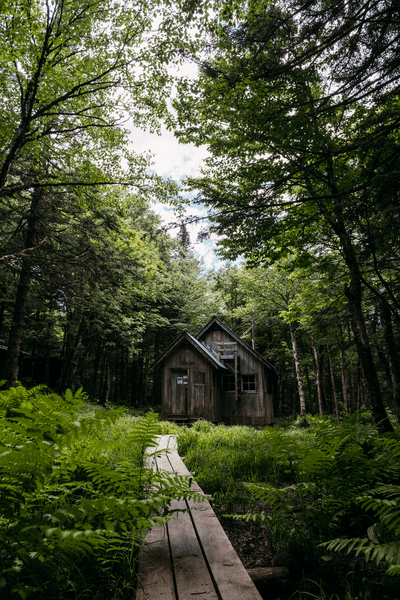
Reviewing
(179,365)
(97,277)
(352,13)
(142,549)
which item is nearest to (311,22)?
(352,13)

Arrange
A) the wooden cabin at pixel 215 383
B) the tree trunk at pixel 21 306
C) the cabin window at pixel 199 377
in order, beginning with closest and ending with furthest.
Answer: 1. the tree trunk at pixel 21 306
2. the wooden cabin at pixel 215 383
3. the cabin window at pixel 199 377

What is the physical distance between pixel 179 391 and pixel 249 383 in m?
4.71

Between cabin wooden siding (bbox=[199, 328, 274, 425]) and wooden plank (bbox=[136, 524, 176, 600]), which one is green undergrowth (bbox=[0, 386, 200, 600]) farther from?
cabin wooden siding (bbox=[199, 328, 274, 425])

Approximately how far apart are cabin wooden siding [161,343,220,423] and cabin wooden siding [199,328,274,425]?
0.93 metres

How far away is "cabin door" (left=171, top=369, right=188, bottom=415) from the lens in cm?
1720

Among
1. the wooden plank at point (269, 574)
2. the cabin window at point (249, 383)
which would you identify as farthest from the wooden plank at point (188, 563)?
the cabin window at point (249, 383)

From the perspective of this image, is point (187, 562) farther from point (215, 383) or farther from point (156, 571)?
point (215, 383)

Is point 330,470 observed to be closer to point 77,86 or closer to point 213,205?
point 213,205

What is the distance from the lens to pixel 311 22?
4.52m

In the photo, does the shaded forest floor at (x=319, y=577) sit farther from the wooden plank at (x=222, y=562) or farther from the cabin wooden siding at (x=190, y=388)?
the cabin wooden siding at (x=190, y=388)

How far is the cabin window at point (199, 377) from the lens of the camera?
17594 mm

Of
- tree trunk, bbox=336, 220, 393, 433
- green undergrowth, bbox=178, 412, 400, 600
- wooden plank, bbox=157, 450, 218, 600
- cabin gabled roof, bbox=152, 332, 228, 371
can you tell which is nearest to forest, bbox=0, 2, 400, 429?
tree trunk, bbox=336, 220, 393, 433

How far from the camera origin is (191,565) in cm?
194

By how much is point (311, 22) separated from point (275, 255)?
4.45 m
